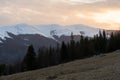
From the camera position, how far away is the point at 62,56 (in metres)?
132

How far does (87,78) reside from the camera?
35062 mm

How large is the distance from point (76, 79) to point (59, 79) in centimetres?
301

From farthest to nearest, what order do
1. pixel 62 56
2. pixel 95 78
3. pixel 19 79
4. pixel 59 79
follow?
pixel 62 56 < pixel 19 79 < pixel 59 79 < pixel 95 78

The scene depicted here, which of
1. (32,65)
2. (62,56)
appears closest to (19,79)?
(32,65)

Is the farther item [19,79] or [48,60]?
[48,60]

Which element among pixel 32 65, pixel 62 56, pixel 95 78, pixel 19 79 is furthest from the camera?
pixel 62 56

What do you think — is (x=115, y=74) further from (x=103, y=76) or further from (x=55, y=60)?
(x=55, y=60)

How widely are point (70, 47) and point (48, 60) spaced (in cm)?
1057

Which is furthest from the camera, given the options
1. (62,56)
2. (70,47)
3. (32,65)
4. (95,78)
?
(70,47)

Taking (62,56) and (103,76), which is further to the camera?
(62,56)

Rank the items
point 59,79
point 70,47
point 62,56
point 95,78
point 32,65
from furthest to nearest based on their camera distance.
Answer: point 70,47
point 62,56
point 32,65
point 59,79
point 95,78

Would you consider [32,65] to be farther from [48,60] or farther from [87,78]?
[87,78]

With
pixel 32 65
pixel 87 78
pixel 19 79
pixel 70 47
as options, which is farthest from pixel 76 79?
pixel 70 47

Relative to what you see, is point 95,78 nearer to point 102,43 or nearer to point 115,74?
point 115,74
